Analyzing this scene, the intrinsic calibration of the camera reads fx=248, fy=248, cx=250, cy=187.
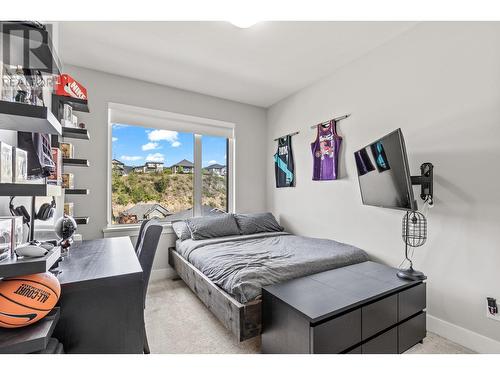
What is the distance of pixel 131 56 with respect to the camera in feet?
8.77

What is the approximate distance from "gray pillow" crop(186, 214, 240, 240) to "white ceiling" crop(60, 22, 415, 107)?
1.84 meters

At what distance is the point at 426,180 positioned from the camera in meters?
2.02

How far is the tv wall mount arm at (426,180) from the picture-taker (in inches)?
79.4

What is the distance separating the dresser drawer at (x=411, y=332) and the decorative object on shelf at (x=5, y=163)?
2.36 meters

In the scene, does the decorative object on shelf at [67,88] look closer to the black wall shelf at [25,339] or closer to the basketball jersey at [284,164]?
the black wall shelf at [25,339]

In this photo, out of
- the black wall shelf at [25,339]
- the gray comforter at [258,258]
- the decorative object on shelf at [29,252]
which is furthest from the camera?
the gray comforter at [258,258]

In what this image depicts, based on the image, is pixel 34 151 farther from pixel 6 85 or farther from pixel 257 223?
pixel 257 223

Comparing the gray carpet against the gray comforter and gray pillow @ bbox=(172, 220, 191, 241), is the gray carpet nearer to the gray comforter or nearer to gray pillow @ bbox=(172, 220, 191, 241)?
the gray comforter

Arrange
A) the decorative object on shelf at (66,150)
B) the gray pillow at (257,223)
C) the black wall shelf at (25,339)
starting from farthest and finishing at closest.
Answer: the gray pillow at (257,223) < the decorative object on shelf at (66,150) < the black wall shelf at (25,339)

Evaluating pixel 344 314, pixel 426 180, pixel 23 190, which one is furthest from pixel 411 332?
pixel 23 190

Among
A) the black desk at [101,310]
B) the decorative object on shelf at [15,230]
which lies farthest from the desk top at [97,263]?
the decorative object on shelf at [15,230]

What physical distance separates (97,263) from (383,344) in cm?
189

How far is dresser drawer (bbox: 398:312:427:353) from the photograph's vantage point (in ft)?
5.74
